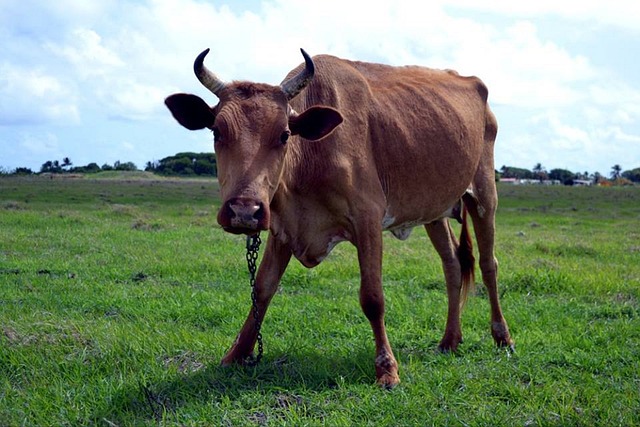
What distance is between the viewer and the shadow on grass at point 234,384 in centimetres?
452

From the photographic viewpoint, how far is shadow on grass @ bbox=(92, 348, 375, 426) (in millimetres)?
4520

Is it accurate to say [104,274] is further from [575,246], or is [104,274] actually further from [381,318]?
[575,246]

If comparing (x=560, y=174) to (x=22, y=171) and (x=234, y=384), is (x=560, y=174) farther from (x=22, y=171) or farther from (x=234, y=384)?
(x=234, y=384)

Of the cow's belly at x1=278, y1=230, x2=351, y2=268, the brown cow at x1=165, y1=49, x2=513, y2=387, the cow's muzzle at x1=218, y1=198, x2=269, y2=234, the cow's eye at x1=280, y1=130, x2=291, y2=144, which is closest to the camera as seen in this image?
the cow's muzzle at x1=218, y1=198, x2=269, y2=234

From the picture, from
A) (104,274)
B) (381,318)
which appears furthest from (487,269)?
(104,274)

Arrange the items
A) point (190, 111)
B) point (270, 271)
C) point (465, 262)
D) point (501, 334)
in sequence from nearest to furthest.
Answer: point (190, 111), point (270, 271), point (501, 334), point (465, 262)

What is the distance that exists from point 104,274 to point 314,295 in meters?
3.04

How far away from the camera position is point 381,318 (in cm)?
548

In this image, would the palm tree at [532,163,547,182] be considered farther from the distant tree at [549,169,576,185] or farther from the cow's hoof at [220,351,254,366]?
the cow's hoof at [220,351,254,366]

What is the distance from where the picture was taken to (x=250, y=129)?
191 inches

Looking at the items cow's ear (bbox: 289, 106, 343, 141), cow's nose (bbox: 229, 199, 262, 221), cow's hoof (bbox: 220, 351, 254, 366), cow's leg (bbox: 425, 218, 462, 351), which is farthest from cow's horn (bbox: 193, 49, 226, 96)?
cow's leg (bbox: 425, 218, 462, 351)

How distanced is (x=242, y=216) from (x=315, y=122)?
3.51 ft

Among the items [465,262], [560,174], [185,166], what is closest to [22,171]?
[185,166]

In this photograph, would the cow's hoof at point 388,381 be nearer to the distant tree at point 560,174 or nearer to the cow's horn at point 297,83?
the cow's horn at point 297,83
